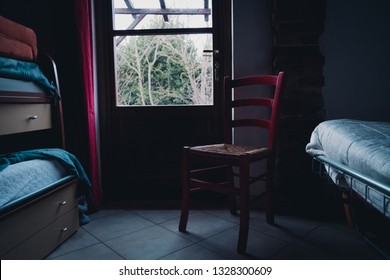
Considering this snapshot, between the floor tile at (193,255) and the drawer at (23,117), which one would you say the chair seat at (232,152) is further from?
the drawer at (23,117)

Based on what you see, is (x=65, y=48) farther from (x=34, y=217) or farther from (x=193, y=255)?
(x=193, y=255)

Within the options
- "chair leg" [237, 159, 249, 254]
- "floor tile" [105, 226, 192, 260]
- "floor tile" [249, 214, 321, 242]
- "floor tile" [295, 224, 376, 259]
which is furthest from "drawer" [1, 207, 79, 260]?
"floor tile" [295, 224, 376, 259]

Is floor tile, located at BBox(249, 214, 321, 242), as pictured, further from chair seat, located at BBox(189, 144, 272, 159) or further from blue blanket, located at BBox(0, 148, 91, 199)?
blue blanket, located at BBox(0, 148, 91, 199)

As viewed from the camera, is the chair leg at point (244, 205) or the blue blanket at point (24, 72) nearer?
the blue blanket at point (24, 72)

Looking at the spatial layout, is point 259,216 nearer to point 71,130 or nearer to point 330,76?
point 330,76

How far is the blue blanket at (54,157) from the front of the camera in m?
1.44

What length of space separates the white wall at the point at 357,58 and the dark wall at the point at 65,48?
1.74 meters

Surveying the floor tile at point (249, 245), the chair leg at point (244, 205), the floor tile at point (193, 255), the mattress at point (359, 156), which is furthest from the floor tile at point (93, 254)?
the mattress at point (359, 156)

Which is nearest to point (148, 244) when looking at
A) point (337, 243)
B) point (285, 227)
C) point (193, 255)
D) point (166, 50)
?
point (193, 255)

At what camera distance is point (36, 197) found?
4.56 ft

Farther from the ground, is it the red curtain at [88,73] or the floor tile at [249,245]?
the red curtain at [88,73]

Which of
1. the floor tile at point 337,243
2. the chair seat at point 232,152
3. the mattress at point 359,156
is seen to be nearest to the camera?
the mattress at point 359,156

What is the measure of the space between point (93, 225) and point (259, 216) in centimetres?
112
